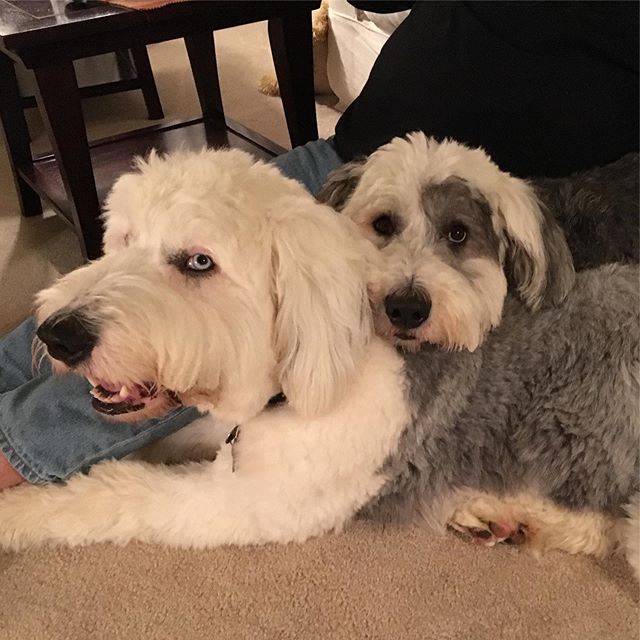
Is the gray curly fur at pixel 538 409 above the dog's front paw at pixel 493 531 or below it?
above

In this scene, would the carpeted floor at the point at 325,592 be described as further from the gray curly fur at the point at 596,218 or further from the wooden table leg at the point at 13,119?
the wooden table leg at the point at 13,119

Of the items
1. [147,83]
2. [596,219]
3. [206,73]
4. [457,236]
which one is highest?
[457,236]

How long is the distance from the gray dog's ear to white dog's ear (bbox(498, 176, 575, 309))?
29 centimetres

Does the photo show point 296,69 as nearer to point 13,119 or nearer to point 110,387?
point 13,119

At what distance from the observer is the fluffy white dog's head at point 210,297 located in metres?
1.04

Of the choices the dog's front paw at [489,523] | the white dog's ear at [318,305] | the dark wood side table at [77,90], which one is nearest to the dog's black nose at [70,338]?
the white dog's ear at [318,305]

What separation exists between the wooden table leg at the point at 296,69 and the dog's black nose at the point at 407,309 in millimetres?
1541

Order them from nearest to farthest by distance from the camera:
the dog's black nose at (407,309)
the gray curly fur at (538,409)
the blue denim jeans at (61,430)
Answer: the dog's black nose at (407,309) → the gray curly fur at (538,409) → the blue denim jeans at (61,430)

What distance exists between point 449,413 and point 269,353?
0.39 metres

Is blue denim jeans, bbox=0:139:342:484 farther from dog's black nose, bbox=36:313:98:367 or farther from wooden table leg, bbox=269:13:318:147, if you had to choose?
wooden table leg, bbox=269:13:318:147

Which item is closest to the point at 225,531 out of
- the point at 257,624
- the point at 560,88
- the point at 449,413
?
the point at 257,624

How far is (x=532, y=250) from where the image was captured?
53.1 inches

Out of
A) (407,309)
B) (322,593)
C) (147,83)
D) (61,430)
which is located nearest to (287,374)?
(407,309)

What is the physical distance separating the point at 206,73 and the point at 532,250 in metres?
2.08
